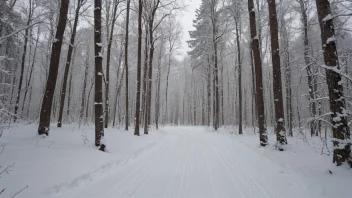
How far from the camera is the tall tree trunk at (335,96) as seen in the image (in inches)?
198

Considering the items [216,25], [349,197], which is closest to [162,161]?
[349,197]

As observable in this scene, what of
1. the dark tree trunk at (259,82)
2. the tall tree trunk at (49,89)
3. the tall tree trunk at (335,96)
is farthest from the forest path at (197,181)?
the tall tree trunk at (49,89)

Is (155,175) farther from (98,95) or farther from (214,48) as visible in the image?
(214,48)

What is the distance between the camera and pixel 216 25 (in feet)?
75.1

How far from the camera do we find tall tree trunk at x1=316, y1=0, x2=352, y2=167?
16.5ft

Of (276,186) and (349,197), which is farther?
(276,186)

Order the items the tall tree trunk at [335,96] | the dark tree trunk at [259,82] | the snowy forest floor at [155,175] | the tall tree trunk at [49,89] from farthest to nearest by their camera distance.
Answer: the dark tree trunk at [259,82], the tall tree trunk at [49,89], the tall tree trunk at [335,96], the snowy forest floor at [155,175]

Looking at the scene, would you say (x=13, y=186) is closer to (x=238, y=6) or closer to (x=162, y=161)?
(x=162, y=161)

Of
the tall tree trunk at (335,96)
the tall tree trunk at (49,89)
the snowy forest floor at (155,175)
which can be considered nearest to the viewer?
the snowy forest floor at (155,175)

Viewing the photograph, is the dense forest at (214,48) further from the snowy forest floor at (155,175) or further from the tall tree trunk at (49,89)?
the snowy forest floor at (155,175)

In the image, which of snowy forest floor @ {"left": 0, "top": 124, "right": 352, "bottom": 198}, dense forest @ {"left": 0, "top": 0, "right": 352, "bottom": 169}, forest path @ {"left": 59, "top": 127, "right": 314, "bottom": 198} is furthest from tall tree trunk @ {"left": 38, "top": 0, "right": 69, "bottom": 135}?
forest path @ {"left": 59, "top": 127, "right": 314, "bottom": 198}

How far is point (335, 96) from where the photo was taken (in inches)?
203

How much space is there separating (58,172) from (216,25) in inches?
858

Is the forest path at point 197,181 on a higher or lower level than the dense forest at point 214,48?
lower
